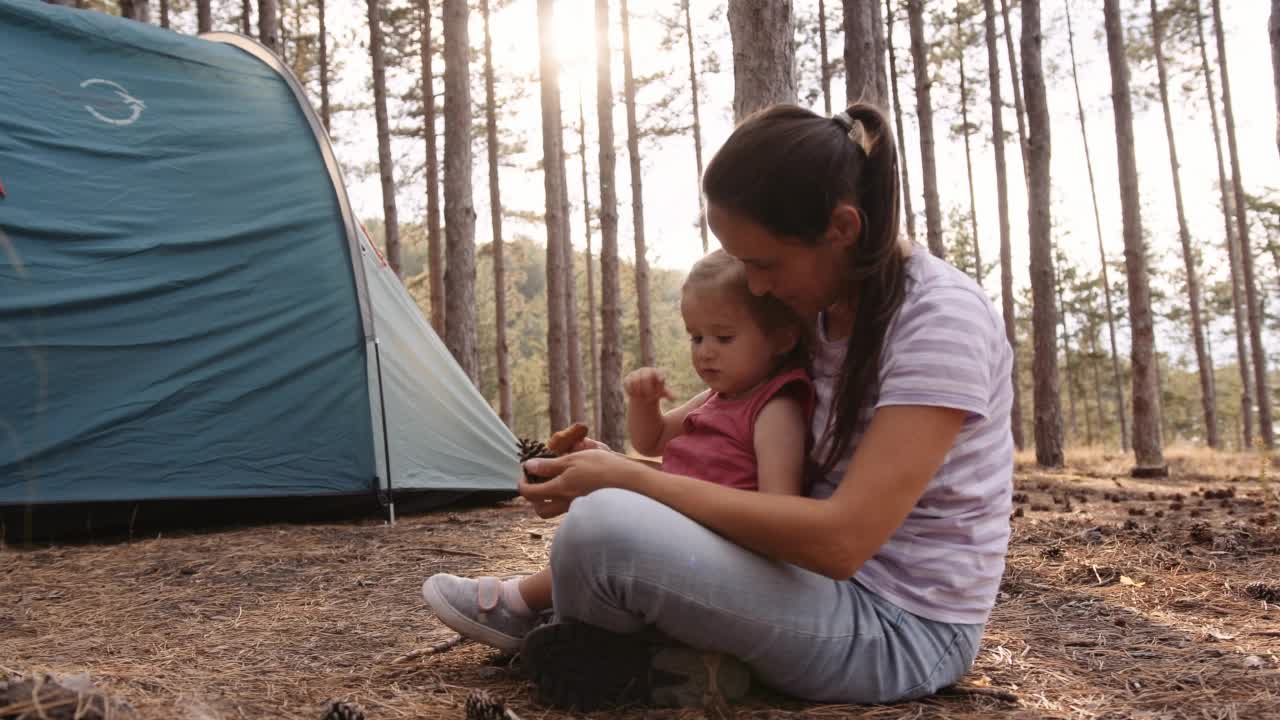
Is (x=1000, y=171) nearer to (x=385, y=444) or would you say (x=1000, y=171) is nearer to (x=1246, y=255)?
(x=1246, y=255)

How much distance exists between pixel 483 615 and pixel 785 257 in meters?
1.06

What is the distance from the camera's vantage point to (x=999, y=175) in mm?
13086

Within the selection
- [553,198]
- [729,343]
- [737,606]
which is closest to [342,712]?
[737,606]

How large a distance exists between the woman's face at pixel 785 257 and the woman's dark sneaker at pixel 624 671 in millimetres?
710

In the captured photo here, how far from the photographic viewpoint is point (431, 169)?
14906 mm

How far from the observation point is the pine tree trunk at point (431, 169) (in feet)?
45.9

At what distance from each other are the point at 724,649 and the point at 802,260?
74 cm

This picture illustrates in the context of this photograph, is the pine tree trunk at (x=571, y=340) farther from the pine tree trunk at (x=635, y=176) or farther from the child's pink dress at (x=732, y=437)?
the child's pink dress at (x=732, y=437)

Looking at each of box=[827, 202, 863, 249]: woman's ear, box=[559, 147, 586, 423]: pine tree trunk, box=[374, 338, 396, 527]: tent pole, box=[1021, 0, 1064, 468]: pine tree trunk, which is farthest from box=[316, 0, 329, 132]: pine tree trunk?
box=[827, 202, 863, 249]: woman's ear

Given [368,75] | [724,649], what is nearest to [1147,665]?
[724,649]

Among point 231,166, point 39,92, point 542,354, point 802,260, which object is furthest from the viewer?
point 542,354

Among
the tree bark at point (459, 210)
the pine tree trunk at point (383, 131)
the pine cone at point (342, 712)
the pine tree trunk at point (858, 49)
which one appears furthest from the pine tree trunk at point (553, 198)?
the pine cone at point (342, 712)

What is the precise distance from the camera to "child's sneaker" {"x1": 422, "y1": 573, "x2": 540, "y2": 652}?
2064 millimetres

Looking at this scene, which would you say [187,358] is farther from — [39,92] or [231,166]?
[39,92]
